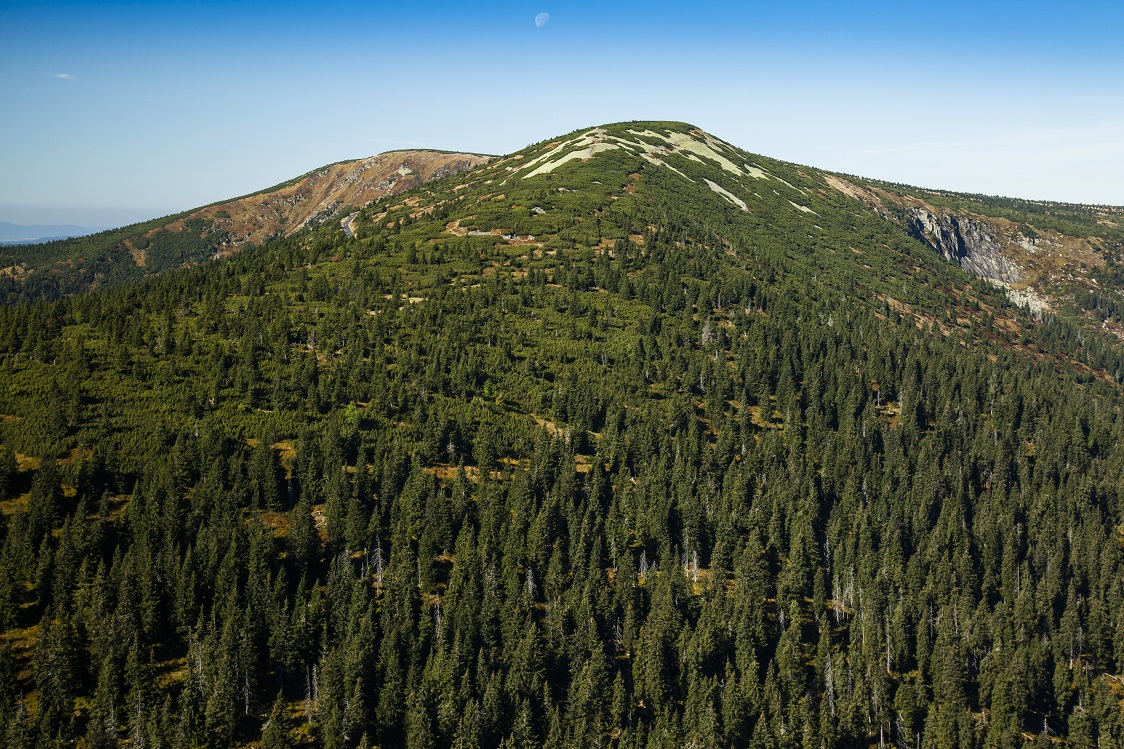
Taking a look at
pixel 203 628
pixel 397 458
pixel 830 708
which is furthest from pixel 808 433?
pixel 203 628

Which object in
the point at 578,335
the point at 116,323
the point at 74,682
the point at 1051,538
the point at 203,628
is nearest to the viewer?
the point at 74,682

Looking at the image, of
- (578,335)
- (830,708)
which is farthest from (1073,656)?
(578,335)

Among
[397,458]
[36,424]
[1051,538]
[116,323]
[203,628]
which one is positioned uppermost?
[116,323]

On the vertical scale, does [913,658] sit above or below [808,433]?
below

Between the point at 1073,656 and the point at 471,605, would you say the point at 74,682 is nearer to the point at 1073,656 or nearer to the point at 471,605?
the point at 471,605

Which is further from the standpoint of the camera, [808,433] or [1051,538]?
[808,433]

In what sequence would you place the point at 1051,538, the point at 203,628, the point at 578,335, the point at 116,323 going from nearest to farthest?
the point at 203,628, the point at 1051,538, the point at 116,323, the point at 578,335

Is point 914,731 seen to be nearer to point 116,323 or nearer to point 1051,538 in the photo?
point 1051,538
